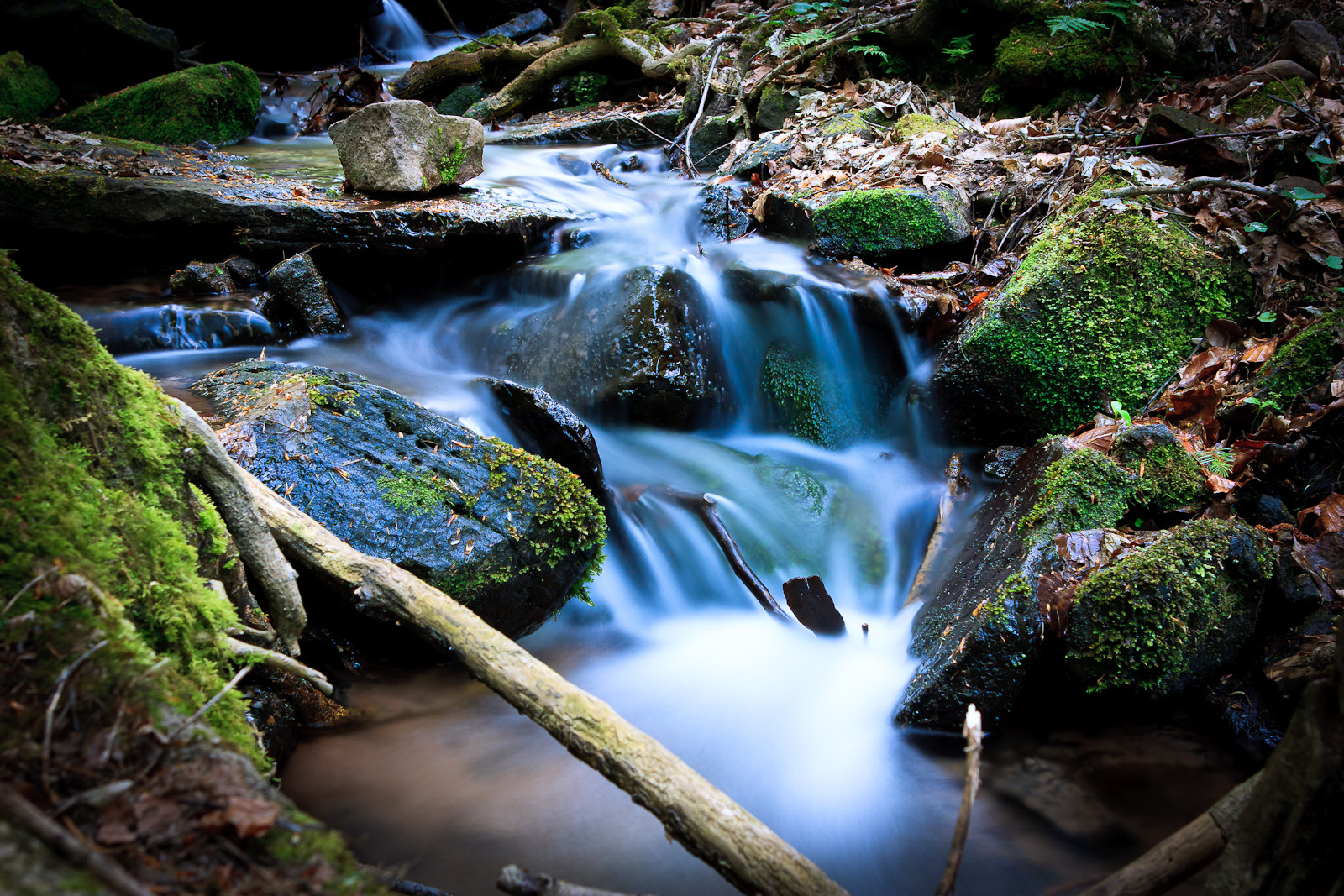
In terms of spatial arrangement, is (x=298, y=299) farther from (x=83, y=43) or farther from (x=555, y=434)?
(x=83, y=43)

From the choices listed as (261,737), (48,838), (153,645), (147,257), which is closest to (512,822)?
(261,737)

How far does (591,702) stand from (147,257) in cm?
588

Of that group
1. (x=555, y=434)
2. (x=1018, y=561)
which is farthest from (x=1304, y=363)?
(x=555, y=434)

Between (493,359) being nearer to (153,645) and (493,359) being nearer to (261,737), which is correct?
(261,737)

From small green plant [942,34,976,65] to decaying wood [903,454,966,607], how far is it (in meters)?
5.20

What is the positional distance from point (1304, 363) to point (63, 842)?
520 centimetres

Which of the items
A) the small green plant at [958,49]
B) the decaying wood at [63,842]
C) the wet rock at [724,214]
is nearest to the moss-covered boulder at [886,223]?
the wet rock at [724,214]

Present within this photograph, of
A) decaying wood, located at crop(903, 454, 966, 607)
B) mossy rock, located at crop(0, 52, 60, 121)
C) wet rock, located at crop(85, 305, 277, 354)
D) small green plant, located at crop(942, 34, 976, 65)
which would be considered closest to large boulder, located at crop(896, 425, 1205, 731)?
decaying wood, located at crop(903, 454, 966, 607)

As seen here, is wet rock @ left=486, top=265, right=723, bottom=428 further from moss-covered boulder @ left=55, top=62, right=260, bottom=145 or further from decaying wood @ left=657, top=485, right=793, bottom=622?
moss-covered boulder @ left=55, top=62, right=260, bottom=145

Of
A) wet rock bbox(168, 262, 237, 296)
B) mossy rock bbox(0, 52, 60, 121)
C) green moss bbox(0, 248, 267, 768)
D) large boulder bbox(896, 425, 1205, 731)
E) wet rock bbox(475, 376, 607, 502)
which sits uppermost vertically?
mossy rock bbox(0, 52, 60, 121)

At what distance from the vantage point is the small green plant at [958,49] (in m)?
7.61

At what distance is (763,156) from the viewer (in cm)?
744

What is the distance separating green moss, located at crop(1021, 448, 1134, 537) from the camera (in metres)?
3.29

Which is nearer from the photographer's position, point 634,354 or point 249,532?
point 249,532
